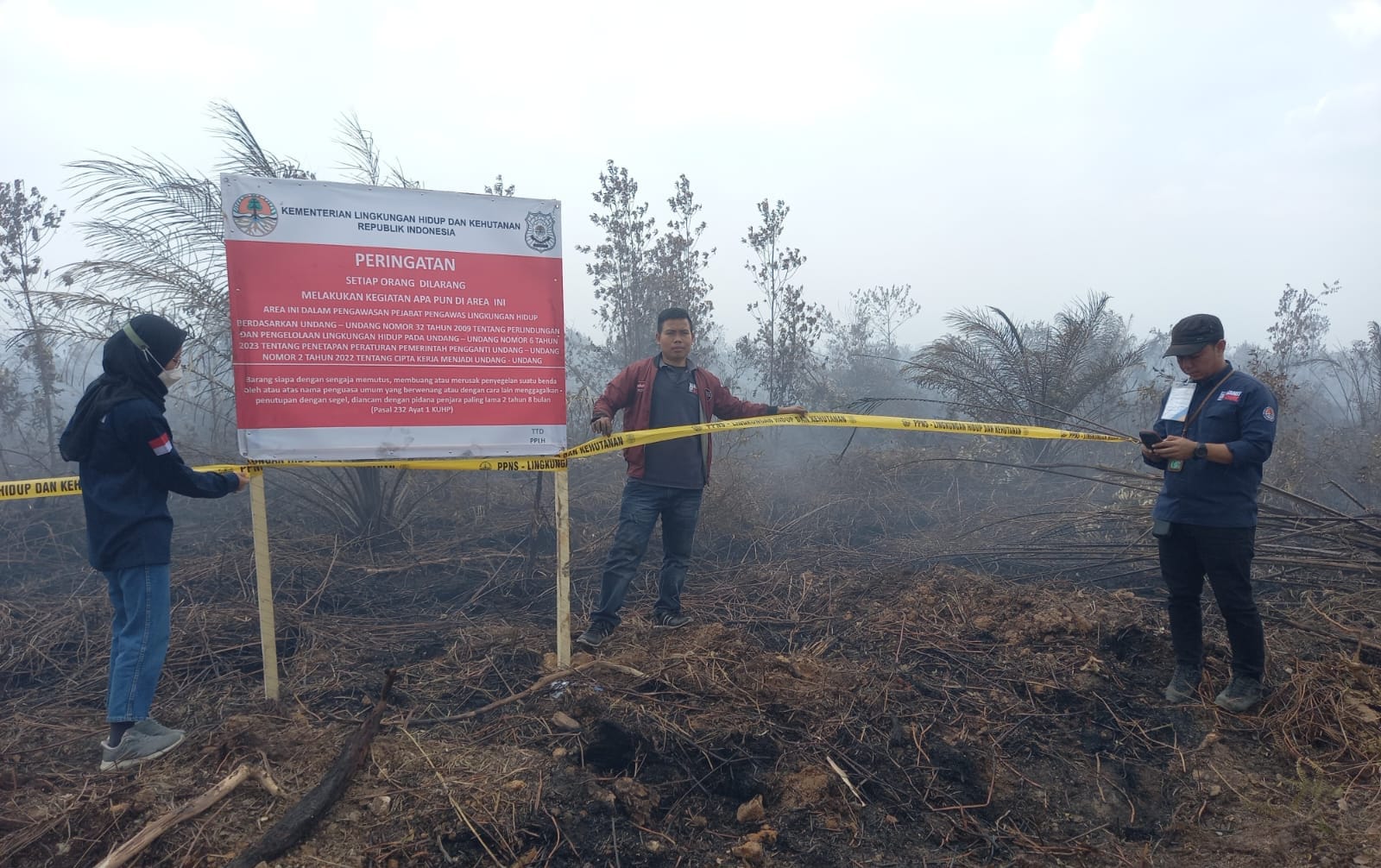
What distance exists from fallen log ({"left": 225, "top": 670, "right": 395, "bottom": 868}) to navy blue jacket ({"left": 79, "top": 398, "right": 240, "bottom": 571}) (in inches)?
48.7

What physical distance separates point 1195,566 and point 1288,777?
3.38 feet

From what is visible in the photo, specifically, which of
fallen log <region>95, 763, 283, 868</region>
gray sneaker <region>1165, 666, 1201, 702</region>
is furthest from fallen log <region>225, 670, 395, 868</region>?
gray sneaker <region>1165, 666, 1201, 702</region>

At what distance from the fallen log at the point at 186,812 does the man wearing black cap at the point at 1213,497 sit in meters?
4.34

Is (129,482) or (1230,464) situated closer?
(129,482)

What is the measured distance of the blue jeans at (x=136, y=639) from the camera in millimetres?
3424

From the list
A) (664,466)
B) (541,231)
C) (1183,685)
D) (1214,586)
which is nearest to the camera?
(1214,586)

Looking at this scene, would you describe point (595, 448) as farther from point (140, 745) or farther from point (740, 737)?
point (140, 745)

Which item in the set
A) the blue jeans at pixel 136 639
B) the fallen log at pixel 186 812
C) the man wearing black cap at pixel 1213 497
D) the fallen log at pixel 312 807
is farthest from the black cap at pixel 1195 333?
the blue jeans at pixel 136 639

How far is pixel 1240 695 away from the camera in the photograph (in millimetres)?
3805

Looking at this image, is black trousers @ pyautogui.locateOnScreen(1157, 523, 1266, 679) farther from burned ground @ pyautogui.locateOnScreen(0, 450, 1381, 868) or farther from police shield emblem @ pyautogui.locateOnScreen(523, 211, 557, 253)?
police shield emblem @ pyautogui.locateOnScreen(523, 211, 557, 253)

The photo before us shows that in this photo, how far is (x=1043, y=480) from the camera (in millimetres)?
10227

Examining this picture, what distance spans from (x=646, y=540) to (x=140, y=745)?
2.74m

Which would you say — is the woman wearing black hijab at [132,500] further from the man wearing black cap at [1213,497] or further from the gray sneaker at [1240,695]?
the gray sneaker at [1240,695]

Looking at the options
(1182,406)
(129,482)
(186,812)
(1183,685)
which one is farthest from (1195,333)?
(129,482)
